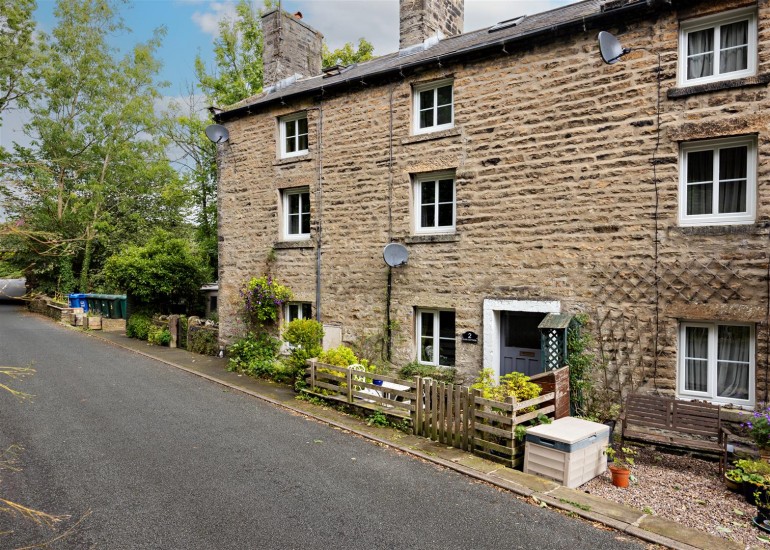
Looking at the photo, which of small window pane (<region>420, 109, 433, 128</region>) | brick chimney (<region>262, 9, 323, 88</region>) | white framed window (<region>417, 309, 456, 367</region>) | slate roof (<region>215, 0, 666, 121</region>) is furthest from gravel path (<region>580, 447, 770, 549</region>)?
brick chimney (<region>262, 9, 323, 88</region>)

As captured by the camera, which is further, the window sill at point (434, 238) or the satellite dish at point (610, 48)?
the window sill at point (434, 238)

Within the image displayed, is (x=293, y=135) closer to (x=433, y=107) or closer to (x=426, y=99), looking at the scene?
(x=426, y=99)

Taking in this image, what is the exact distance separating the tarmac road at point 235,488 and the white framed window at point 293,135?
7.51 metres

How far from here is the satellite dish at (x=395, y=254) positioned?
1189cm

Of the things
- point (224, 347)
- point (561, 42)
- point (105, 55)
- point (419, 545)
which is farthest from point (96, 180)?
point (419, 545)

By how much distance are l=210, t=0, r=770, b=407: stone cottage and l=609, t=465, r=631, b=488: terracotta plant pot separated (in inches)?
93.6

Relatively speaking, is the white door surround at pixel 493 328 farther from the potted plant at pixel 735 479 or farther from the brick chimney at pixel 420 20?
the brick chimney at pixel 420 20

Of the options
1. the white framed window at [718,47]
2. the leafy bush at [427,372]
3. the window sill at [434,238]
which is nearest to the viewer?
the white framed window at [718,47]

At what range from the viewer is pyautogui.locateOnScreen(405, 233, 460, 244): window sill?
11.3 meters

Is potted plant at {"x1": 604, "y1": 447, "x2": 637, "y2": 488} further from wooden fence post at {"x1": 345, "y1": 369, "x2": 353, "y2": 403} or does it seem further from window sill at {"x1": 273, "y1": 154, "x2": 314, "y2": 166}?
window sill at {"x1": 273, "y1": 154, "x2": 314, "y2": 166}

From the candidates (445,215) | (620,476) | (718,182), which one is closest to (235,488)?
(620,476)

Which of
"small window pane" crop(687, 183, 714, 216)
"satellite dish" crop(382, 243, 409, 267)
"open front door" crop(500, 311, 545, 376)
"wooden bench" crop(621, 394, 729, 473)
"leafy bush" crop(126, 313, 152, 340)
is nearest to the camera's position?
"wooden bench" crop(621, 394, 729, 473)

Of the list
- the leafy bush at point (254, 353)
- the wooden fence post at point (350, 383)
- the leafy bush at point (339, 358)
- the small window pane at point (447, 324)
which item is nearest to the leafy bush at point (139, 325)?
the leafy bush at point (254, 353)

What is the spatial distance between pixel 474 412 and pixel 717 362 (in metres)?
4.27
